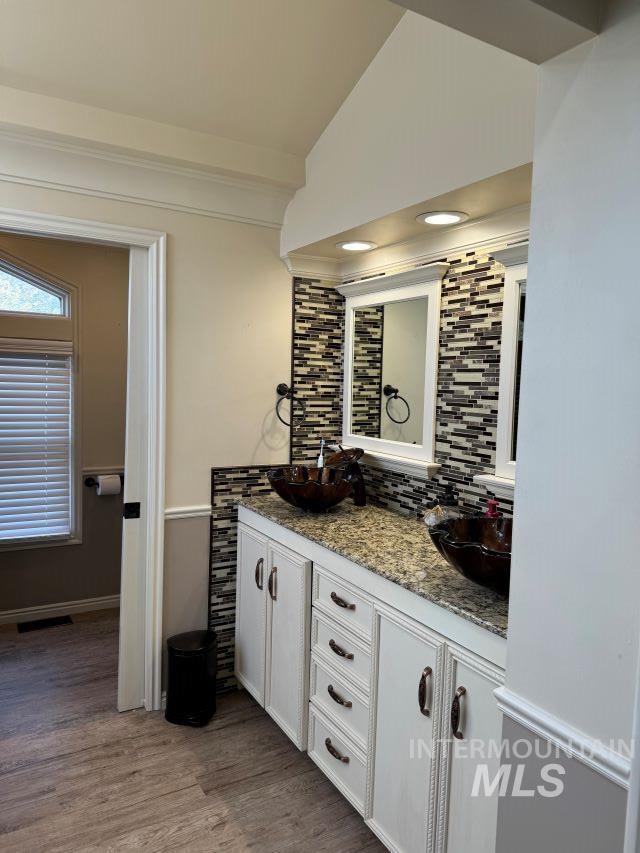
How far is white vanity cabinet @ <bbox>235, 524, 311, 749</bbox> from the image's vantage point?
93.9 inches

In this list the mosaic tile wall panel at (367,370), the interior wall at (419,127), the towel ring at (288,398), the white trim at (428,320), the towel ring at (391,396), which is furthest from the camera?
the towel ring at (288,398)

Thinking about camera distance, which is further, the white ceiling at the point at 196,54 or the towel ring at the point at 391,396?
the towel ring at the point at 391,396

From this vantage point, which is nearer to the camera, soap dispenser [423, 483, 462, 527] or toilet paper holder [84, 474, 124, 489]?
soap dispenser [423, 483, 462, 527]

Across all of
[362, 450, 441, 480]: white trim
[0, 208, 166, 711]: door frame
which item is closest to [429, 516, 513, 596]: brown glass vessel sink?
[362, 450, 441, 480]: white trim

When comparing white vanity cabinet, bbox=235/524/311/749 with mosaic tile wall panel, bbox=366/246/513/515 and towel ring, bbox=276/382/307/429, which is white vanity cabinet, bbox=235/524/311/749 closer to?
towel ring, bbox=276/382/307/429

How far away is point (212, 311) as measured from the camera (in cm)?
283

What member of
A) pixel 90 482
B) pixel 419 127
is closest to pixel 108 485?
pixel 90 482

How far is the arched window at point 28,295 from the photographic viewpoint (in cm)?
359

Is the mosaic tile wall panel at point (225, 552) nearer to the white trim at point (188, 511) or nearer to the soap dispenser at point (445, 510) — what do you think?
the white trim at point (188, 511)

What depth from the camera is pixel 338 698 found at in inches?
85.5

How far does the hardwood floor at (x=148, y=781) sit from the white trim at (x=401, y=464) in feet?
4.11

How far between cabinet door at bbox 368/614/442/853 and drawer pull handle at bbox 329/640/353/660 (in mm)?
186

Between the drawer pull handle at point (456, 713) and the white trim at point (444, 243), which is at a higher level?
the white trim at point (444, 243)

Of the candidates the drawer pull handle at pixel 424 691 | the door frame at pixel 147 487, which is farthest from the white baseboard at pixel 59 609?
the drawer pull handle at pixel 424 691
